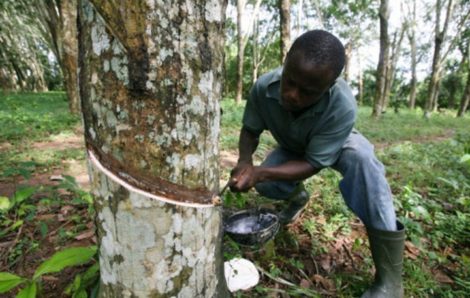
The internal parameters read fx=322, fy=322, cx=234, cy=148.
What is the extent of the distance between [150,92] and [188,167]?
293 mm

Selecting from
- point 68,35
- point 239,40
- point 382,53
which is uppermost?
point 239,40

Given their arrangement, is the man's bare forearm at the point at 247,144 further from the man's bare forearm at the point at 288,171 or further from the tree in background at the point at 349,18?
the tree in background at the point at 349,18

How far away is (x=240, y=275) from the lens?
175 cm

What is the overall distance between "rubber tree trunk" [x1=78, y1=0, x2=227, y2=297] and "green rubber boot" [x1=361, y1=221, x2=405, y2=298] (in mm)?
1067

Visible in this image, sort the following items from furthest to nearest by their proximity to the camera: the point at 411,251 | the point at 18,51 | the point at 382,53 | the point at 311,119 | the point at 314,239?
the point at 18,51, the point at 382,53, the point at 314,239, the point at 411,251, the point at 311,119

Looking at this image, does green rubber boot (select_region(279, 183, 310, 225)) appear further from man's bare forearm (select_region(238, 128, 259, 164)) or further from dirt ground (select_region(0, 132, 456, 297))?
man's bare forearm (select_region(238, 128, 259, 164))

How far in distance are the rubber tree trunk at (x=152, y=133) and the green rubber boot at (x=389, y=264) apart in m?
1.07

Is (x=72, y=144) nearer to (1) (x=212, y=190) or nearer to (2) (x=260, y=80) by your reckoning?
(2) (x=260, y=80)

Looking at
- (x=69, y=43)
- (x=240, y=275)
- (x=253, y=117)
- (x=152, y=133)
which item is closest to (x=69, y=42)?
(x=69, y=43)

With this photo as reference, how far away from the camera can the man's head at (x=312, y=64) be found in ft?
5.10

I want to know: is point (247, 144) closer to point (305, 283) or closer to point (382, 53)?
point (305, 283)

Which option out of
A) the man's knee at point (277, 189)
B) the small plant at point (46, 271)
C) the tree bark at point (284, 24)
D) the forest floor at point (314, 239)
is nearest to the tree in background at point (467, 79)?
the tree bark at point (284, 24)

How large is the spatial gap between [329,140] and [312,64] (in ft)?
1.65

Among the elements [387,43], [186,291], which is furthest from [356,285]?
[387,43]
